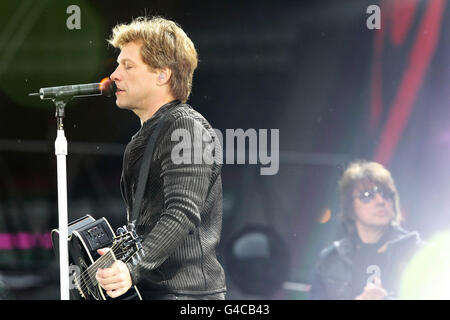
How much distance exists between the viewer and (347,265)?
2.94 metres

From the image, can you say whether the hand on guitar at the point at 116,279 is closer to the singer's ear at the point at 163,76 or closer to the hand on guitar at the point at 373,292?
the singer's ear at the point at 163,76

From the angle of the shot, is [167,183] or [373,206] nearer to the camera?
[167,183]

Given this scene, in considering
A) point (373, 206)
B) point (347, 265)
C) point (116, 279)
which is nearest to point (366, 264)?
point (347, 265)

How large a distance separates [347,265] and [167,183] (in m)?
1.65

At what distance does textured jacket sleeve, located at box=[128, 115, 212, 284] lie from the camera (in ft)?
4.91

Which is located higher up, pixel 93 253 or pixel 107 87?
pixel 107 87

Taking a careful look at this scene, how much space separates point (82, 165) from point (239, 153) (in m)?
0.80

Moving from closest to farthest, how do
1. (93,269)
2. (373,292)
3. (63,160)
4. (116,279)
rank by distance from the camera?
(116,279), (63,160), (93,269), (373,292)

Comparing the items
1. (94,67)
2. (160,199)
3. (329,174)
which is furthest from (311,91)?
(160,199)

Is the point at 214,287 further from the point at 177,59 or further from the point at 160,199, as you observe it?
the point at 177,59

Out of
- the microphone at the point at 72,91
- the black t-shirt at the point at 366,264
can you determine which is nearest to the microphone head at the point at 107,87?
the microphone at the point at 72,91

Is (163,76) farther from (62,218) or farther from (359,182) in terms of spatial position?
(359,182)

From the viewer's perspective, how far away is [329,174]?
2990 millimetres

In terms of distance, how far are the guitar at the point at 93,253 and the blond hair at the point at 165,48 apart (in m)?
0.46
